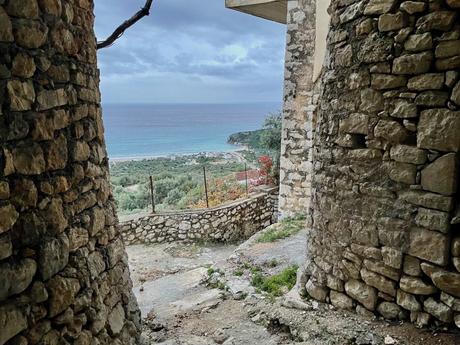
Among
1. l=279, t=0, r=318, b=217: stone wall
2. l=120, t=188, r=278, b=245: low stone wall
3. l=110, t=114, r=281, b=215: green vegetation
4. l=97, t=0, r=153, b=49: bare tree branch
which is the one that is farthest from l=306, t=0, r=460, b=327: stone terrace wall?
l=110, t=114, r=281, b=215: green vegetation

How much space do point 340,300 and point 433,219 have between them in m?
1.06

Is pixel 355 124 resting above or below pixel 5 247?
above

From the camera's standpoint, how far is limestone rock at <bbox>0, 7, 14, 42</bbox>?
4.20 ft

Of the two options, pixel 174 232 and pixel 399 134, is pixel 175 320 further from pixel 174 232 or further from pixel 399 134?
pixel 174 232

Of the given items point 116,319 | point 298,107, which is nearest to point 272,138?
point 298,107

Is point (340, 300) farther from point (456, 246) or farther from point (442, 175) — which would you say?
point (442, 175)

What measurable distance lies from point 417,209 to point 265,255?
Result: 3.10 meters

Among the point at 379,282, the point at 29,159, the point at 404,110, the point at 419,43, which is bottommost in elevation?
the point at 379,282

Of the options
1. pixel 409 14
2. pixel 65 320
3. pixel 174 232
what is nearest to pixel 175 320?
pixel 65 320

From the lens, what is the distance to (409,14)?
2.19 metres

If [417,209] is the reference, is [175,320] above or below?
below

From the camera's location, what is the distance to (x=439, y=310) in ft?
7.34

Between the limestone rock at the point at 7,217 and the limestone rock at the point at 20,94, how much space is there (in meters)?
0.36

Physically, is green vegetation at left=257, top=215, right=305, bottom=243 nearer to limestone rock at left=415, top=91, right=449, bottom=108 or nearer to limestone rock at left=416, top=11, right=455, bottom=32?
limestone rock at left=415, top=91, right=449, bottom=108
